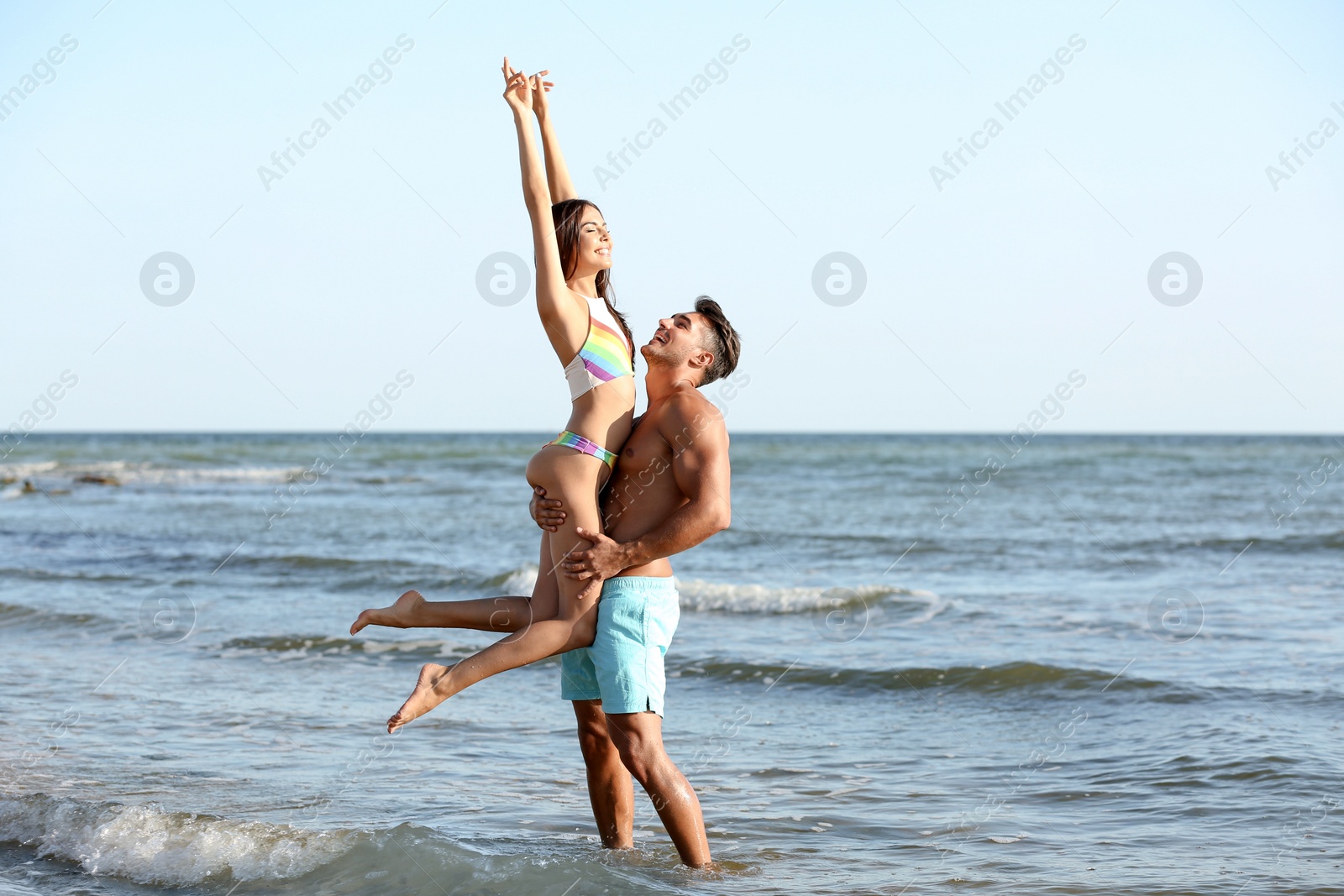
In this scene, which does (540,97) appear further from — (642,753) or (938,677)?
(938,677)

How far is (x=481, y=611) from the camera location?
153 inches

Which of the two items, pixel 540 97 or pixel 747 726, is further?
pixel 747 726

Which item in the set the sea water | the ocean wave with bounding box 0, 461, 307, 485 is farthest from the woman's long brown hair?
the ocean wave with bounding box 0, 461, 307, 485

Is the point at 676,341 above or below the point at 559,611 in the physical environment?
above

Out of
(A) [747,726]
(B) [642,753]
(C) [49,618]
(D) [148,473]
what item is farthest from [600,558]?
(D) [148,473]

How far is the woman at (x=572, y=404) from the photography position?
355 centimetres

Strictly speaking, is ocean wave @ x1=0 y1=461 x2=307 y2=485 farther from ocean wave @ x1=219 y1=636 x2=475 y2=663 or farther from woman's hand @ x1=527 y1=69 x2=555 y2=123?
woman's hand @ x1=527 y1=69 x2=555 y2=123

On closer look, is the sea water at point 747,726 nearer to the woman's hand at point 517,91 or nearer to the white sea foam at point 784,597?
the white sea foam at point 784,597

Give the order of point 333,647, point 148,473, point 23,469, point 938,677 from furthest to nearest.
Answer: point 23,469
point 148,473
point 333,647
point 938,677

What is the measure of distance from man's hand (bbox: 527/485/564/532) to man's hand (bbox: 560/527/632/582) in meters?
0.09

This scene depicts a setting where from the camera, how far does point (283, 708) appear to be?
6590mm

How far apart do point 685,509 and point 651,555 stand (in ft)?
0.59

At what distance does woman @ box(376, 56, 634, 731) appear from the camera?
3.55 m

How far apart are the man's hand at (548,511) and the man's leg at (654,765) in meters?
0.64
